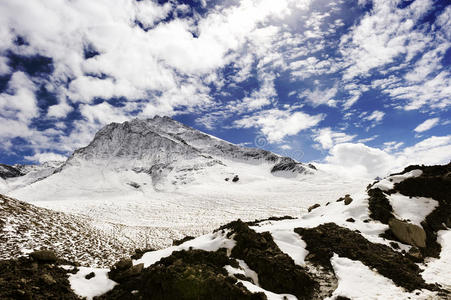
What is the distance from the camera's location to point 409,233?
55.3ft

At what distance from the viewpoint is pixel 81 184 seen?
10450 centimetres

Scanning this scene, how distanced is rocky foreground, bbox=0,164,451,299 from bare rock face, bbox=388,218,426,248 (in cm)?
6

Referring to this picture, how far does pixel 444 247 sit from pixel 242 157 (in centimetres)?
15113

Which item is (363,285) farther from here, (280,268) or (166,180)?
(166,180)

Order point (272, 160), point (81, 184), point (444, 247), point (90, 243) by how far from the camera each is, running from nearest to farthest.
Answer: point (444, 247) → point (90, 243) → point (81, 184) → point (272, 160)

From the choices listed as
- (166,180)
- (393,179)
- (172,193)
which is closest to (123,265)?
(393,179)

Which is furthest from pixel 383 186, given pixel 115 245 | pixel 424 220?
pixel 115 245

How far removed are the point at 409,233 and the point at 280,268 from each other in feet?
35.8

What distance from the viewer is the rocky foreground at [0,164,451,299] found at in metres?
9.82

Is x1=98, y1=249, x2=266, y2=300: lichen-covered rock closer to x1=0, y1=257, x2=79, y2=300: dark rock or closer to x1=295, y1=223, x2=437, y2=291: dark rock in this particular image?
x1=0, y1=257, x2=79, y2=300: dark rock

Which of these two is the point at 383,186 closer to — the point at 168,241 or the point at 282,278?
the point at 282,278

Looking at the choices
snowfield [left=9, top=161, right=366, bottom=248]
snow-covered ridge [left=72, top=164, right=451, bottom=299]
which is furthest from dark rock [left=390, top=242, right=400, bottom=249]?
snowfield [left=9, top=161, right=366, bottom=248]

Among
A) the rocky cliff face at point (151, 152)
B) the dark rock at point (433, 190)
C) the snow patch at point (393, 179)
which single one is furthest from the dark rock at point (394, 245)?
the rocky cliff face at point (151, 152)

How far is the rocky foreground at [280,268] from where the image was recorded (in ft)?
32.2
